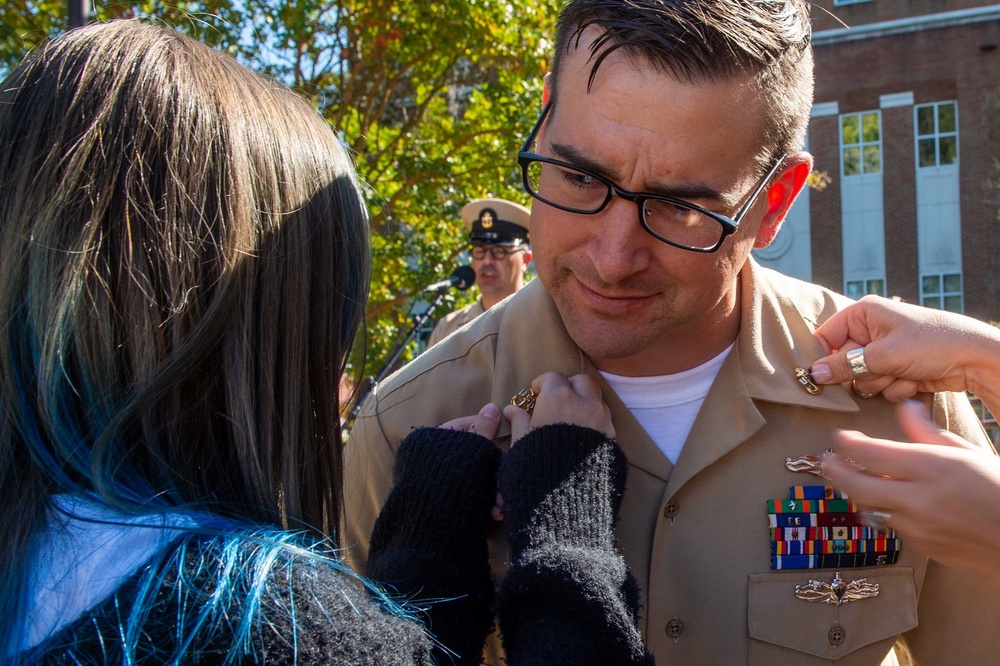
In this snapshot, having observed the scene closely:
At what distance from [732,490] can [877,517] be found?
305mm

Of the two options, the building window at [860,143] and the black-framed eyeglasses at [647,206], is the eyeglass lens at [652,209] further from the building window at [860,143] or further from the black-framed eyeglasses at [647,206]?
the building window at [860,143]

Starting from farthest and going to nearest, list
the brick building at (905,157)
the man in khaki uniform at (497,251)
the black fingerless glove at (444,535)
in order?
the brick building at (905,157)
the man in khaki uniform at (497,251)
the black fingerless glove at (444,535)

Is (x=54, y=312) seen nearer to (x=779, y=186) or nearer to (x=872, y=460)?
A: (x=872, y=460)

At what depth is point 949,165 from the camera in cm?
2133

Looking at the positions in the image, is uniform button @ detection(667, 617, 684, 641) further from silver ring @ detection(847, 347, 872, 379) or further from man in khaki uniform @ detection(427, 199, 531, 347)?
man in khaki uniform @ detection(427, 199, 531, 347)

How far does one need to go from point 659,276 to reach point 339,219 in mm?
704

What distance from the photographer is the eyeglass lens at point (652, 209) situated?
1829 millimetres

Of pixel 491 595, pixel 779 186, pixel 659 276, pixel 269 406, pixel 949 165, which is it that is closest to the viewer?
pixel 269 406

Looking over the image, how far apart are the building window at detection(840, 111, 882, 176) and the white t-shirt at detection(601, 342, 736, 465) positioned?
2176cm

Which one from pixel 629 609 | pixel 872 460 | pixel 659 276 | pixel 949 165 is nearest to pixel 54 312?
pixel 629 609

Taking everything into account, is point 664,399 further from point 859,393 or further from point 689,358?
point 859,393

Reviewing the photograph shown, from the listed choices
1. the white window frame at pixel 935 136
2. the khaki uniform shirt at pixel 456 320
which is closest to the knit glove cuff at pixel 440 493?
the khaki uniform shirt at pixel 456 320

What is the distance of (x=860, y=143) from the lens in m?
21.9

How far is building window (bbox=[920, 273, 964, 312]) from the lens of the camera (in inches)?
839
